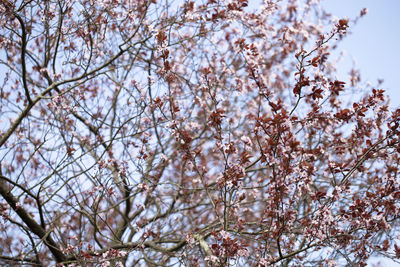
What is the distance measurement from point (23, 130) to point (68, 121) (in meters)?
0.68

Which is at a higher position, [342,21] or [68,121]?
[68,121]

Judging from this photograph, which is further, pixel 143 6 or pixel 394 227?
pixel 143 6

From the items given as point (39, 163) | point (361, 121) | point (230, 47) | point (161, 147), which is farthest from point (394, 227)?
point (39, 163)

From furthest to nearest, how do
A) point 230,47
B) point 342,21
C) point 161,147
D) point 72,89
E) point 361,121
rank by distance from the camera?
1. point 230,47
2. point 161,147
3. point 72,89
4. point 361,121
5. point 342,21

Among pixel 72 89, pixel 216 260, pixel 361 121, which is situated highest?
pixel 72 89

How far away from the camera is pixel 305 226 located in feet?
12.2

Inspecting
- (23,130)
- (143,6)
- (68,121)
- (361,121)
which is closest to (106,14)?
(143,6)

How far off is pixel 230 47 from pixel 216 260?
197 inches

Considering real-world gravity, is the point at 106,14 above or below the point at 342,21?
above

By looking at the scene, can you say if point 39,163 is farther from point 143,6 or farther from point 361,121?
point 361,121

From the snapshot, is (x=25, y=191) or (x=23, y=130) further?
(x=23, y=130)

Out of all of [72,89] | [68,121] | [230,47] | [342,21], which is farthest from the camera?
[230,47]

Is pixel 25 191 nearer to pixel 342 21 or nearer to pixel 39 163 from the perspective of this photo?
pixel 39 163

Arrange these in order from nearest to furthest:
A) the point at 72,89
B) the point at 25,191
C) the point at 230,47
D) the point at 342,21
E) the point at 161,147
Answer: the point at 342,21 < the point at 25,191 < the point at 72,89 < the point at 161,147 < the point at 230,47
